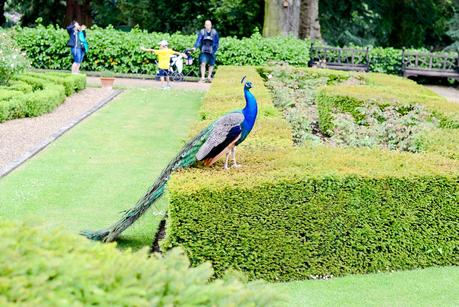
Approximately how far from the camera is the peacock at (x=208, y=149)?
21.3ft

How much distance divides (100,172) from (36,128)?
4.00 meters

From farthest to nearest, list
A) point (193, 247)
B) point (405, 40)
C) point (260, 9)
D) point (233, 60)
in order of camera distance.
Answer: point (405, 40)
point (260, 9)
point (233, 60)
point (193, 247)

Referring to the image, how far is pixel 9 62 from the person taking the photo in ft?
55.0

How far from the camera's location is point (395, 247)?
22.2ft

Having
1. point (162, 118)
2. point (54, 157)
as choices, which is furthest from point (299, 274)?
point (162, 118)

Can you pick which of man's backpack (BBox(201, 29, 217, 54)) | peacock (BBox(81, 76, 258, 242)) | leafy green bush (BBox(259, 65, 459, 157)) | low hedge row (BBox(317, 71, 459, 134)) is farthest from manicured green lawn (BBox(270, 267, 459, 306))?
man's backpack (BBox(201, 29, 217, 54))

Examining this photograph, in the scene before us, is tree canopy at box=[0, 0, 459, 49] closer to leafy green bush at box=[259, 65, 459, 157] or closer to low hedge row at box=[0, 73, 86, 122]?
low hedge row at box=[0, 73, 86, 122]

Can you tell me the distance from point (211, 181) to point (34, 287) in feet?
12.1

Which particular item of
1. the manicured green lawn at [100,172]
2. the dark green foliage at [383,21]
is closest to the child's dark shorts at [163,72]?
the manicured green lawn at [100,172]

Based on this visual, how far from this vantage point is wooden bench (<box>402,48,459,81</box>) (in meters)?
24.5

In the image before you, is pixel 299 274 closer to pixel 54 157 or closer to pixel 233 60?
pixel 54 157

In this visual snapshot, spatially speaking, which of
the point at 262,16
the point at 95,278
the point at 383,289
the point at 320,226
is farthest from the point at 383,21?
the point at 95,278

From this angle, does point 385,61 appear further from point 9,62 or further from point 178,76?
point 9,62

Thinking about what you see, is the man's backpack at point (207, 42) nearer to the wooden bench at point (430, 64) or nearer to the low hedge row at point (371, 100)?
the wooden bench at point (430, 64)
